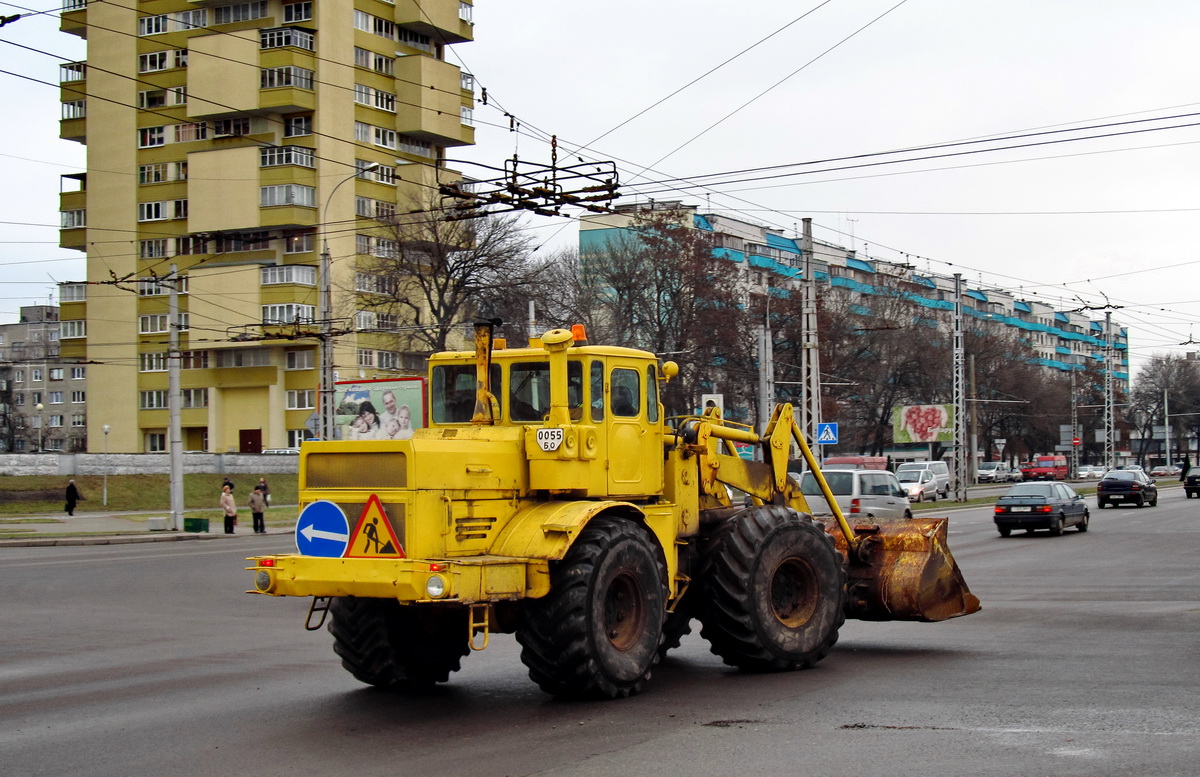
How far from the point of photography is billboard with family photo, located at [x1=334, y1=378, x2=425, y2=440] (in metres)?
43.0

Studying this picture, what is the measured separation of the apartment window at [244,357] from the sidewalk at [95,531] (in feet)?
77.0

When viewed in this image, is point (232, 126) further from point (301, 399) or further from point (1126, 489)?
point (1126, 489)

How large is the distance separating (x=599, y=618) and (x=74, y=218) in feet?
249

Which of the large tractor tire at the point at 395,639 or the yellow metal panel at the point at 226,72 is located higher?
the yellow metal panel at the point at 226,72

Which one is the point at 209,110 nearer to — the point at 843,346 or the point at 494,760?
the point at 843,346

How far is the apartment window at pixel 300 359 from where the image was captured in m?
72.4

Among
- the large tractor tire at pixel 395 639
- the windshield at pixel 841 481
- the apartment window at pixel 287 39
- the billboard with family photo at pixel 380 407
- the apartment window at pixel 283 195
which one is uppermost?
the apartment window at pixel 287 39

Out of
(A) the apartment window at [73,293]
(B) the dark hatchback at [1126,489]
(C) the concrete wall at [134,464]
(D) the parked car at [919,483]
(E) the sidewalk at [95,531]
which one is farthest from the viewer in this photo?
(A) the apartment window at [73,293]

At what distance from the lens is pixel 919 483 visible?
58062 mm

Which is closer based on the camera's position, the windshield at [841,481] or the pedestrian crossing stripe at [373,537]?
the pedestrian crossing stripe at [373,537]

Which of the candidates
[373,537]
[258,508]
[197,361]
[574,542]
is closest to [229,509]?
[258,508]

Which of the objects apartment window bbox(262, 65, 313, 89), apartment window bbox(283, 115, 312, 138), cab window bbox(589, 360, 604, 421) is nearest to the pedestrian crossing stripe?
cab window bbox(589, 360, 604, 421)

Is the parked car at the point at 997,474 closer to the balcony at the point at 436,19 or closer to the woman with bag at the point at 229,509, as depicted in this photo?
the balcony at the point at 436,19

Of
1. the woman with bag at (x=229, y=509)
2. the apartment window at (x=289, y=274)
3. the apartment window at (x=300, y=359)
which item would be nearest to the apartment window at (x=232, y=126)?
the apartment window at (x=289, y=274)
